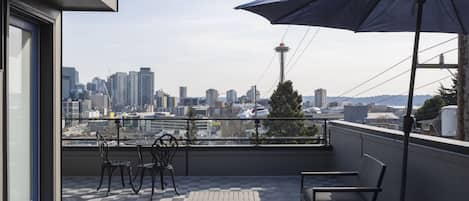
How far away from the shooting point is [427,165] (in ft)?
12.3

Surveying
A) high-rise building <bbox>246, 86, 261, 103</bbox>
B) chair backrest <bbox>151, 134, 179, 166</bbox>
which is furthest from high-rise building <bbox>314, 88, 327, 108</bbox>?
chair backrest <bbox>151, 134, 179, 166</bbox>

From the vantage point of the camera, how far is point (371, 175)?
165 inches

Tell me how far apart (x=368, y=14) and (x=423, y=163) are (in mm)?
1285

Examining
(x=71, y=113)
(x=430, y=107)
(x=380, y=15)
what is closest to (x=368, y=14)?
(x=380, y=15)

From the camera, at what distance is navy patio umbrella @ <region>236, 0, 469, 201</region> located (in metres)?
3.14

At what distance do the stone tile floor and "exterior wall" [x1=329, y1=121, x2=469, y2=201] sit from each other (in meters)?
1.16

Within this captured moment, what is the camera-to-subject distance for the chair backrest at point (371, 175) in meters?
3.84

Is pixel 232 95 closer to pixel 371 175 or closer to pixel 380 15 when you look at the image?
pixel 371 175

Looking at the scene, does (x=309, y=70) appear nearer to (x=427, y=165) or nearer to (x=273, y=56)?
(x=273, y=56)

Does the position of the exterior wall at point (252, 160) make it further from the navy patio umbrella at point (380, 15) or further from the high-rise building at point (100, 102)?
the navy patio umbrella at point (380, 15)

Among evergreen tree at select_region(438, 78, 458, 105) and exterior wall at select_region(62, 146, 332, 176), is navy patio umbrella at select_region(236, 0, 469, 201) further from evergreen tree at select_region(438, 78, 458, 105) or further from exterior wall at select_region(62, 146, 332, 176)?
evergreen tree at select_region(438, 78, 458, 105)

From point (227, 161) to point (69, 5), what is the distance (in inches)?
163

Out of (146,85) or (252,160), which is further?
(146,85)

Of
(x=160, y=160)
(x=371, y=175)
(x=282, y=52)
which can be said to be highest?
(x=282, y=52)
